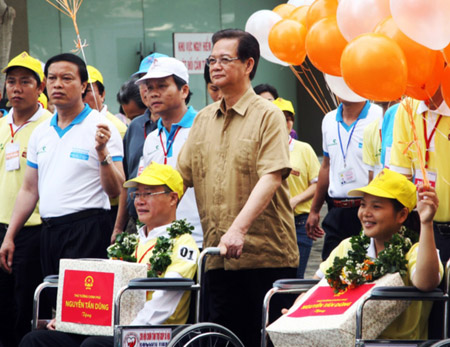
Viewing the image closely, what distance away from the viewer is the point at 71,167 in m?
5.91

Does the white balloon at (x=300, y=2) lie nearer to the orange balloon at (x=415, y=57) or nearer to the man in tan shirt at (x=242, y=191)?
the man in tan shirt at (x=242, y=191)

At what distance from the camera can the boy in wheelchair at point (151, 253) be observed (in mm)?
4703

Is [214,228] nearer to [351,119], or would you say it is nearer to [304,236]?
[351,119]

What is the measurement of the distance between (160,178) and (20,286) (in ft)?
5.85

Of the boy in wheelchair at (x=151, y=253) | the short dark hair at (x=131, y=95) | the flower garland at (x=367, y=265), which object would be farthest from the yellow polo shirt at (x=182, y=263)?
the short dark hair at (x=131, y=95)

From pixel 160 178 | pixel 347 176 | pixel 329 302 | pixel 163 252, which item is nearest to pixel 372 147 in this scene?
pixel 347 176

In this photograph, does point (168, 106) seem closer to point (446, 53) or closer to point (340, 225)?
point (340, 225)

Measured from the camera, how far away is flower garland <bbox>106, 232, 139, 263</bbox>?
16.2ft

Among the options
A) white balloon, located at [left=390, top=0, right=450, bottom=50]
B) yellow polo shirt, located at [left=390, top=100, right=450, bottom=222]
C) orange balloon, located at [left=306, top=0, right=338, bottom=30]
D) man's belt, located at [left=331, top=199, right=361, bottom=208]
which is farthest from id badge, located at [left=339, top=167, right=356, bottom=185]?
white balloon, located at [left=390, top=0, right=450, bottom=50]

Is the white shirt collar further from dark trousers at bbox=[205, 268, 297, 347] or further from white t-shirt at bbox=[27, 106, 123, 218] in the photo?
white t-shirt at bbox=[27, 106, 123, 218]

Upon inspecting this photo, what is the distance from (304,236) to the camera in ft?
25.0

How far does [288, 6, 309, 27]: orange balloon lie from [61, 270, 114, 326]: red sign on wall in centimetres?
224

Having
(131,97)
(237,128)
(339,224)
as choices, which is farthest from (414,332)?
(131,97)

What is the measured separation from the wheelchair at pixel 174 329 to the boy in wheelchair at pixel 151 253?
11 centimetres
